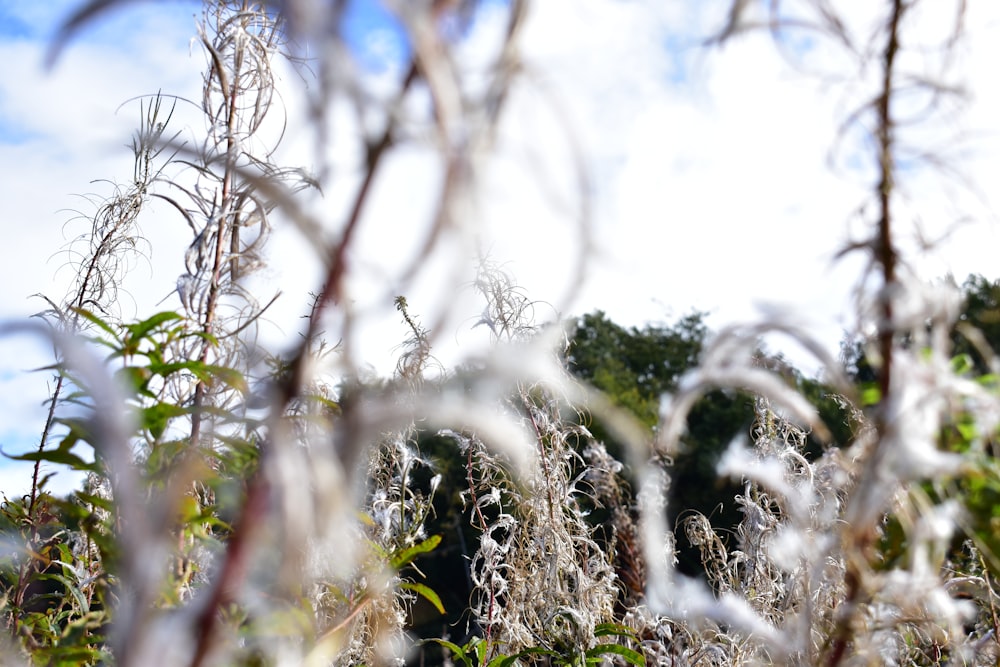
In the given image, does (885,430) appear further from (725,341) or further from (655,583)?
(655,583)

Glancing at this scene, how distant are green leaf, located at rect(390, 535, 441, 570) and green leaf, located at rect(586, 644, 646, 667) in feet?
2.96

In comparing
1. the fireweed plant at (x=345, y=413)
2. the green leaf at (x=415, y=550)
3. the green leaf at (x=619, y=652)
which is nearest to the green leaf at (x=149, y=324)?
the fireweed plant at (x=345, y=413)

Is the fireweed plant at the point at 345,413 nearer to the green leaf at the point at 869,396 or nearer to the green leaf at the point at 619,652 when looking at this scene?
the green leaf at the point at 869,396

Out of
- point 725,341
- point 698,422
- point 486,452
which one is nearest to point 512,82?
point 725,341

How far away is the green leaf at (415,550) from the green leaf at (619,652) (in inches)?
35.5

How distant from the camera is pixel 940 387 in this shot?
48 cm

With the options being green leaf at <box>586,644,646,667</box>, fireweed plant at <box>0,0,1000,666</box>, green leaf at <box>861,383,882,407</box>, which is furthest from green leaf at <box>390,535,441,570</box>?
green leaf at <box>586,644,646,667</box>

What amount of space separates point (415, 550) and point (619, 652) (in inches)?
42.6

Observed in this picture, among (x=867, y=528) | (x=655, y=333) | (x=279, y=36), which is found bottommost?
(x=867, y=528)

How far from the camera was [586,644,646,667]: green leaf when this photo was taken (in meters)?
1.89

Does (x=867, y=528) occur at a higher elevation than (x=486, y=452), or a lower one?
lower

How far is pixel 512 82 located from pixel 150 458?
0.50 meters

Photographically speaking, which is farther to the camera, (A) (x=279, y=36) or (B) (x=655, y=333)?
(B) (x=655, y=333)

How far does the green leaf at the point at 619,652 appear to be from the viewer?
74.4 inches
